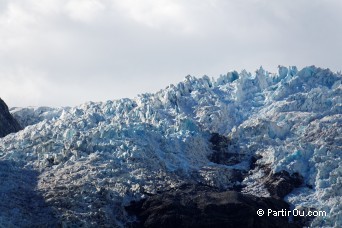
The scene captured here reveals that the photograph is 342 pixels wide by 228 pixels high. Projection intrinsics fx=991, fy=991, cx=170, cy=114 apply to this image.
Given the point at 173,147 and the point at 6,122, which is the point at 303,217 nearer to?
the point at 173,147

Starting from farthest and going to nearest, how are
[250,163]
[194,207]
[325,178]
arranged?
[250,163] → [325,178] → [194,207]

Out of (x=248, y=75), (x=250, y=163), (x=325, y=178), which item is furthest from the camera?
(x=248, y=75)

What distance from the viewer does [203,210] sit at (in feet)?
286

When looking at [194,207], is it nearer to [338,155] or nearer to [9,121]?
[338,155]

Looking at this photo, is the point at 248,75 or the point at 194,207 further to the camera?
the point at 248,75

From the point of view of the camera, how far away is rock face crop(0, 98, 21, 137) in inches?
4547

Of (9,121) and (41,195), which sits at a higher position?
(9,121)

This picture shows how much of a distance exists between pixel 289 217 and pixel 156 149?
16.1 m

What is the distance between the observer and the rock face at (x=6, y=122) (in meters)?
116

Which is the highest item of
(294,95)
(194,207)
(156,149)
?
(294,95)

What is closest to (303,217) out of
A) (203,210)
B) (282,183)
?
(282,183)

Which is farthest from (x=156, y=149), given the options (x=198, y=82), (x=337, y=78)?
(x=337, y=78)

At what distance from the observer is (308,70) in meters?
120

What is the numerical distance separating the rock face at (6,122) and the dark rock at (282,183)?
3464cm
